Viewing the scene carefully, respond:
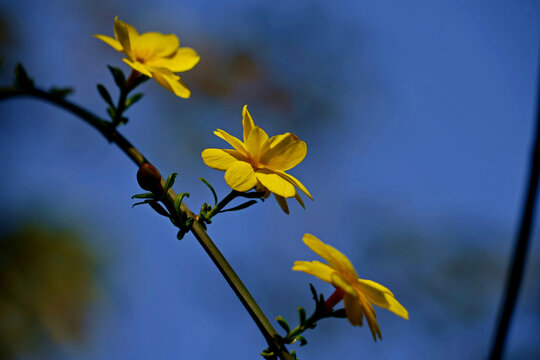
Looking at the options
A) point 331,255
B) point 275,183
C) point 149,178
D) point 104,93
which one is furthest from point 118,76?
point 331,255

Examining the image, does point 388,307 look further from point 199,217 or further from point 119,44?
point 119,44

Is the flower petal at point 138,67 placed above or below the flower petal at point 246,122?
above

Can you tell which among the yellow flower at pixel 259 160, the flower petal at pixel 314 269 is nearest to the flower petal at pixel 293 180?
the yellow flower at pixel 259 160

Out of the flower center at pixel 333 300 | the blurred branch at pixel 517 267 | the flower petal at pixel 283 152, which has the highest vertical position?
the flower petal at pixel 283 152

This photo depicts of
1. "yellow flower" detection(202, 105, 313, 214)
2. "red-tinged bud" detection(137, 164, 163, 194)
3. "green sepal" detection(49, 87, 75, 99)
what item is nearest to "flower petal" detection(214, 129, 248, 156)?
"yellow flower" detection(202, 105, 313, 214)

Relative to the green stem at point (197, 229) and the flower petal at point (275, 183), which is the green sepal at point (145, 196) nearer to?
the green stem at point (197, 229)

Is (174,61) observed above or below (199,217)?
above

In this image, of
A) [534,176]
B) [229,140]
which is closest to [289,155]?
[229,140]
